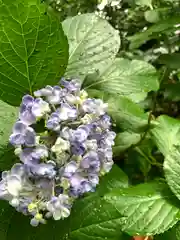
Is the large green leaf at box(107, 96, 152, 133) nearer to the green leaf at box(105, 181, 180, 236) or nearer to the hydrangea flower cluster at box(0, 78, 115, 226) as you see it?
the green leaf at box(105, 181, 180, 236)

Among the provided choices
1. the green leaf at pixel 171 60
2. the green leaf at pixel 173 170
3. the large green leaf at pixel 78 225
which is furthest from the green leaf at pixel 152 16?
the large green leaf at pixel 78 225

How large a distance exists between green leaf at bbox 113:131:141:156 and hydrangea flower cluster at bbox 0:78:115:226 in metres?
0.29

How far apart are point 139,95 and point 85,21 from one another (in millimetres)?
302

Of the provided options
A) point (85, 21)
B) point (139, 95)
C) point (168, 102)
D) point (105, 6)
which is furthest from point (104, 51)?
point (168, 102)

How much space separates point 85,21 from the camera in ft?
2.47

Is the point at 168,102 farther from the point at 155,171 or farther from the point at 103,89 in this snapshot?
the point at 103,89

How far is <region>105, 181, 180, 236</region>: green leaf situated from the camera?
63cm

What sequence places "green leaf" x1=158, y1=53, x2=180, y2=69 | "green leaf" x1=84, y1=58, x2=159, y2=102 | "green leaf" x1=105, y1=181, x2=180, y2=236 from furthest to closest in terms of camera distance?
"green leaf" x1=158, y1=53, x2=180, y2=69
"green leaf" x1=84, y1=58, x2=159, y2=102
"green leaf" x1=105, y1=181, x2=180, y2=236

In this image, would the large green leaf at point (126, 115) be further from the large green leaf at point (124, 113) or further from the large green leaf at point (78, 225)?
the large green leaf at point (78, 225)

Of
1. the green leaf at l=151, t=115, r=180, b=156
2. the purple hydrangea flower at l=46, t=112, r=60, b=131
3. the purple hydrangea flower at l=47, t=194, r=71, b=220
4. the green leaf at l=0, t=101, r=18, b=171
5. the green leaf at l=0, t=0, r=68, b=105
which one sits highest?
the green leaf at l=0, t=0, r=68, b=105

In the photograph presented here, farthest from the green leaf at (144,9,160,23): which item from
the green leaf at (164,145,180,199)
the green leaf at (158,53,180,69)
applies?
the green leaf at (164,145,180,199)

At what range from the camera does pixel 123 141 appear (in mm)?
842

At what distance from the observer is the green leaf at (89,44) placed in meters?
0.71

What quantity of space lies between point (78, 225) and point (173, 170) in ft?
0.54
